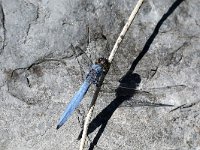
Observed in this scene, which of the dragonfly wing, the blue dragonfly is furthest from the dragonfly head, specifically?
the dragonfly wing

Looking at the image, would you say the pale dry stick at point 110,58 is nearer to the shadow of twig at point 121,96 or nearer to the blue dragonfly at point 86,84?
the blue dragonfly at point 86,84

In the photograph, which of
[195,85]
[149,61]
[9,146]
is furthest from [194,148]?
[9,146]

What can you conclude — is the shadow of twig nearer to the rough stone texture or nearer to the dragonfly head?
the rough stone texture

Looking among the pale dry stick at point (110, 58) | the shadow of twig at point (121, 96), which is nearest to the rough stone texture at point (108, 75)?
the shadow of twig at point (121, 96)

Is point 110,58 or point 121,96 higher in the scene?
point 110,58

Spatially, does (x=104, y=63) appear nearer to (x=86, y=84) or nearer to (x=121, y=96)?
(x=86, y=84)

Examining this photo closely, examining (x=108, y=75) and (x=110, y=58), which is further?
(x=108, y=75)

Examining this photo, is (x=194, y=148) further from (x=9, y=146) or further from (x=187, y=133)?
(x=9, y=146)

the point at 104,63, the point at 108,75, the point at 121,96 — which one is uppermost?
the point at 104,63

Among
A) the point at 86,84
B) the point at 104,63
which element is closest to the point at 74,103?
the point at 86,84
